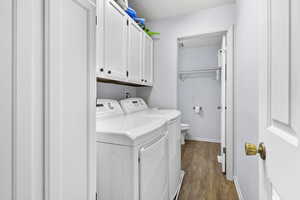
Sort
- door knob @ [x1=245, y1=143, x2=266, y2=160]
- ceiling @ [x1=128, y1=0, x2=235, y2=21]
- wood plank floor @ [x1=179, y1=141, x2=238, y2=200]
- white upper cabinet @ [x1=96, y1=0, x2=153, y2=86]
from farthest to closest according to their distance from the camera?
ceiling @ [x1=128, y1=0, x2=235, y2=21], wood plank floor @ [x1=179, y1=141, x2=238, y2=200], white upper cabinet @ [x1=96, y1=0, x2=153, y2=86], door knob @ [x1=245, y1=143, x2=266, y2=160]

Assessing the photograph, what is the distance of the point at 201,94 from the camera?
4.22 m

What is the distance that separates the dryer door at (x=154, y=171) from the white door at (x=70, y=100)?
14.9 inches

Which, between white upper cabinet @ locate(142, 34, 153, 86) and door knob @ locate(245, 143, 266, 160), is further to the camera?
white upper cabinet @ locate(142, 34, 153, 86)

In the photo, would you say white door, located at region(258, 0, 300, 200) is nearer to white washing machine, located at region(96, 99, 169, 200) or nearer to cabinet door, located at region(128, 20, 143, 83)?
white washing machine, located at region(96, 99, 169, 200)

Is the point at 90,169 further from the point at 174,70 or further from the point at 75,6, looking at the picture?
the point at 174,70

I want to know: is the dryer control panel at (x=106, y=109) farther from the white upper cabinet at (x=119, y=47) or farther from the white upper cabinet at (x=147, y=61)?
the white upper cabinet at (x=147, y=61)

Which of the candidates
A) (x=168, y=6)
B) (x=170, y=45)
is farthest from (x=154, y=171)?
(x=168, y=6)

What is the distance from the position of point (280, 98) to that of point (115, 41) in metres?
1.62

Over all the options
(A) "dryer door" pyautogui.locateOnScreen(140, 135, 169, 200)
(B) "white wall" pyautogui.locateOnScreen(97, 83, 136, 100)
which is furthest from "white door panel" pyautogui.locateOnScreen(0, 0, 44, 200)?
(B) "white wall" pyautogui.locateOnScreen(97, 83, 136, 100)

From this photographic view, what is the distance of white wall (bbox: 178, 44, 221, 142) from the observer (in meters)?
4.05

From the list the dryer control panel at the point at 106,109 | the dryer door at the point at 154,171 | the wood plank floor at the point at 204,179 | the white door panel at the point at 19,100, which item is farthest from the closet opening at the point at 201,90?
the white door panel at the point at 19,100

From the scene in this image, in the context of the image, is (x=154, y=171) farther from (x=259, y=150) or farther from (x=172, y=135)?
(x=259, y=150)

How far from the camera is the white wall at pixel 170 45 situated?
246cm

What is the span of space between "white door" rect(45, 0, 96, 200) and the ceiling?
2.00 metres
